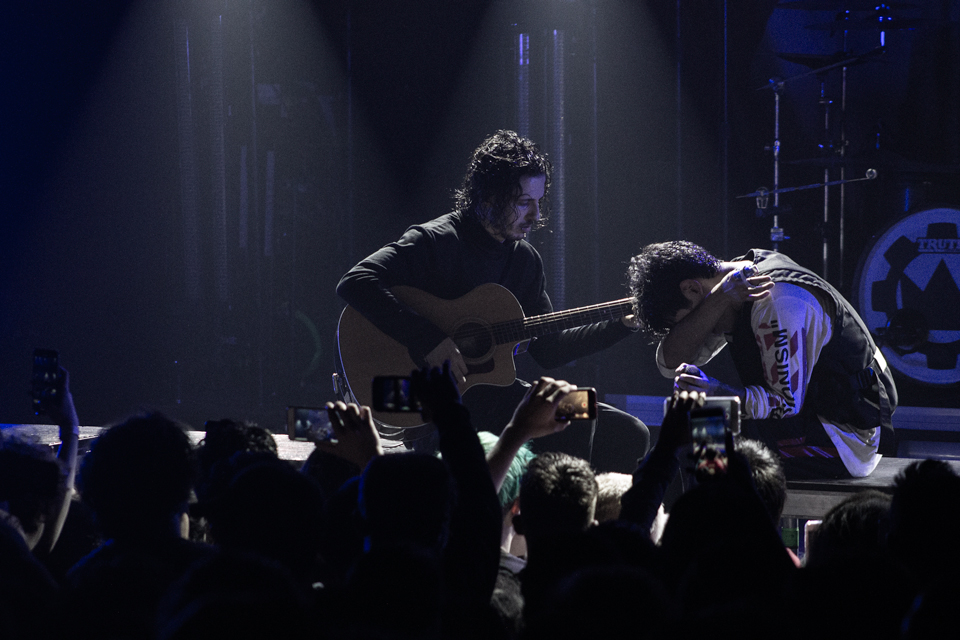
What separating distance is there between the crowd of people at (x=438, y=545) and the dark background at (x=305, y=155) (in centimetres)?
390

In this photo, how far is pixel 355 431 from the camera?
2.04 meters

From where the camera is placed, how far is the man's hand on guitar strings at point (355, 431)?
6.64 ft

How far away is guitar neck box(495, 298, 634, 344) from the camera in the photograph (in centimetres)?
373

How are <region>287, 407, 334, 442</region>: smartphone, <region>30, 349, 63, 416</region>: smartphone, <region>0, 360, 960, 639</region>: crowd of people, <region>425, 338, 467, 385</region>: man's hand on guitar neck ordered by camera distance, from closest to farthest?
<region>0, 360, 960, 639</region>: crowd of people → <region>287, 407, 334, 442</region>: smartphone → <region>30, 349, 63, 416</region>: smartphone → <region>425, 338, 467, 385</region>: man's hand on guitar neck

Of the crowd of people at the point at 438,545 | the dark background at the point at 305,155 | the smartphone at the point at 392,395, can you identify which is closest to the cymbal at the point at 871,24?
the dark background at the point at 305,155

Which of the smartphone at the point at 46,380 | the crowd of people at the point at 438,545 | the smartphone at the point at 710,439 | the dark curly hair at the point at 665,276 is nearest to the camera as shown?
the crowd of people at the point at 438,545

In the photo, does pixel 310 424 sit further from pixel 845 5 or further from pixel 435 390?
pixel 845 5

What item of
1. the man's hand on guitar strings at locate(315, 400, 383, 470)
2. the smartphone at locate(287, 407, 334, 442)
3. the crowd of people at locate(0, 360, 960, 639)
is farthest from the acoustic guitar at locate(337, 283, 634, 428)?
the man's hand on guitar strings at locate(315, 400, 383, 470)

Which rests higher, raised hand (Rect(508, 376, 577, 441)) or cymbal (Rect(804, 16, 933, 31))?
cymbal (Rect(804, 16, 933, 31))

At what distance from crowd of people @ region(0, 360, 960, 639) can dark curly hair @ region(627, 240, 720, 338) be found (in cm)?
103

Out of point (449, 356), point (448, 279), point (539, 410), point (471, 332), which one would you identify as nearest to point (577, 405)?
point (539, 410)

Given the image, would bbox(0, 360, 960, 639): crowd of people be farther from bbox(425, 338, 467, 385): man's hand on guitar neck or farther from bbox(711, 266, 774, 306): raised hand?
bbox(425, 338, 467, 385): man's hand on guitar neck

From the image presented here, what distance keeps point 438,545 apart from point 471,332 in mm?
2295

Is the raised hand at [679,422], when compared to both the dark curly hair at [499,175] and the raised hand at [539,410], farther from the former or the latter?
the dark curly hair at [499,175]
